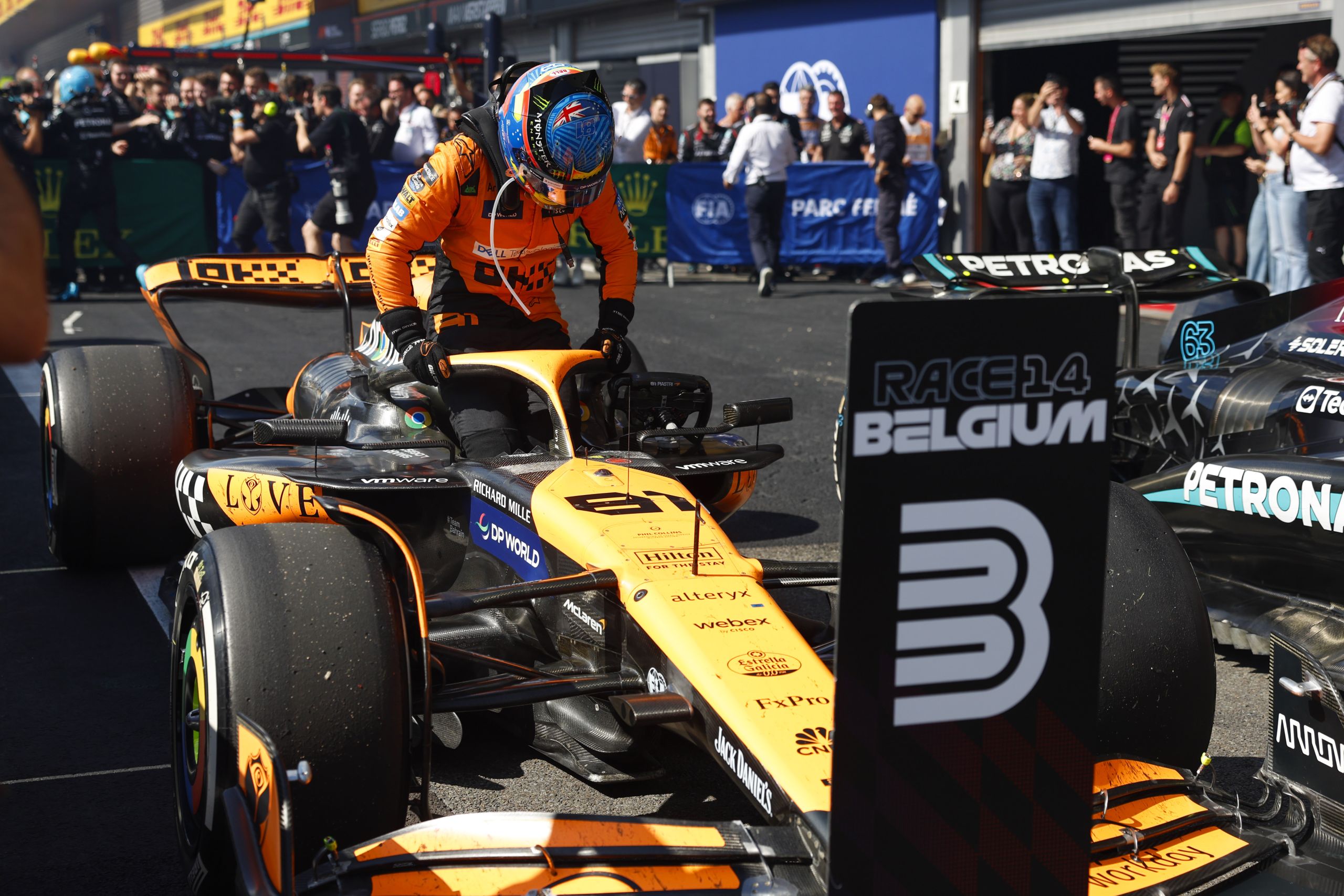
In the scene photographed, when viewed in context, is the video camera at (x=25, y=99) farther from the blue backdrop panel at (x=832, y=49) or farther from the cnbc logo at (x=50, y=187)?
the blue backdrop panel at (x=832, y=49)

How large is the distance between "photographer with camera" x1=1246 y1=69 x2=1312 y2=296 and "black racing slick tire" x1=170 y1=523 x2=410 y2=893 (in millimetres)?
8586

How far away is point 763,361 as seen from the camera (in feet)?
32.7

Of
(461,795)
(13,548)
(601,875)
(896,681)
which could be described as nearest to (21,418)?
(13,548)

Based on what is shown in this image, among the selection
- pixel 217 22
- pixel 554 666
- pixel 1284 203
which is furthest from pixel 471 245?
pixel 217 22

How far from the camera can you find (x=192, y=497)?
4.08 m

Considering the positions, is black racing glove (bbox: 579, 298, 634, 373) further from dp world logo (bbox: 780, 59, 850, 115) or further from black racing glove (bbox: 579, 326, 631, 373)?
dp world logo (bbox: 780, 59, 850, 115)

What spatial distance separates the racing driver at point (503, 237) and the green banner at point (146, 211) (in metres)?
10.4

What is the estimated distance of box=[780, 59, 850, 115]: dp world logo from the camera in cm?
1800

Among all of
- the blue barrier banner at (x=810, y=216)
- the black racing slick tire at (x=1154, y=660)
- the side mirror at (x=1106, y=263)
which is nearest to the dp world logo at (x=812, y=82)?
the blue barrier banner at (x=810, y=216)

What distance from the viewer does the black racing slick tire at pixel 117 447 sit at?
4.75m

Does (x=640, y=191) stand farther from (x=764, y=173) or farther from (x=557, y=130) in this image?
(x=557, y=130)

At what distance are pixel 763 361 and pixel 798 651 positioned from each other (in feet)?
23.8

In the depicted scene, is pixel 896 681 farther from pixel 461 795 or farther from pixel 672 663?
pixel 461 795

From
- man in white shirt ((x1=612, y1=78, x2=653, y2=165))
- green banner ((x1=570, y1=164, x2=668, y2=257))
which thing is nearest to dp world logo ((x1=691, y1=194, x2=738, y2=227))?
green banner ((x1=570, y1=164, x2=668, y2=257))
